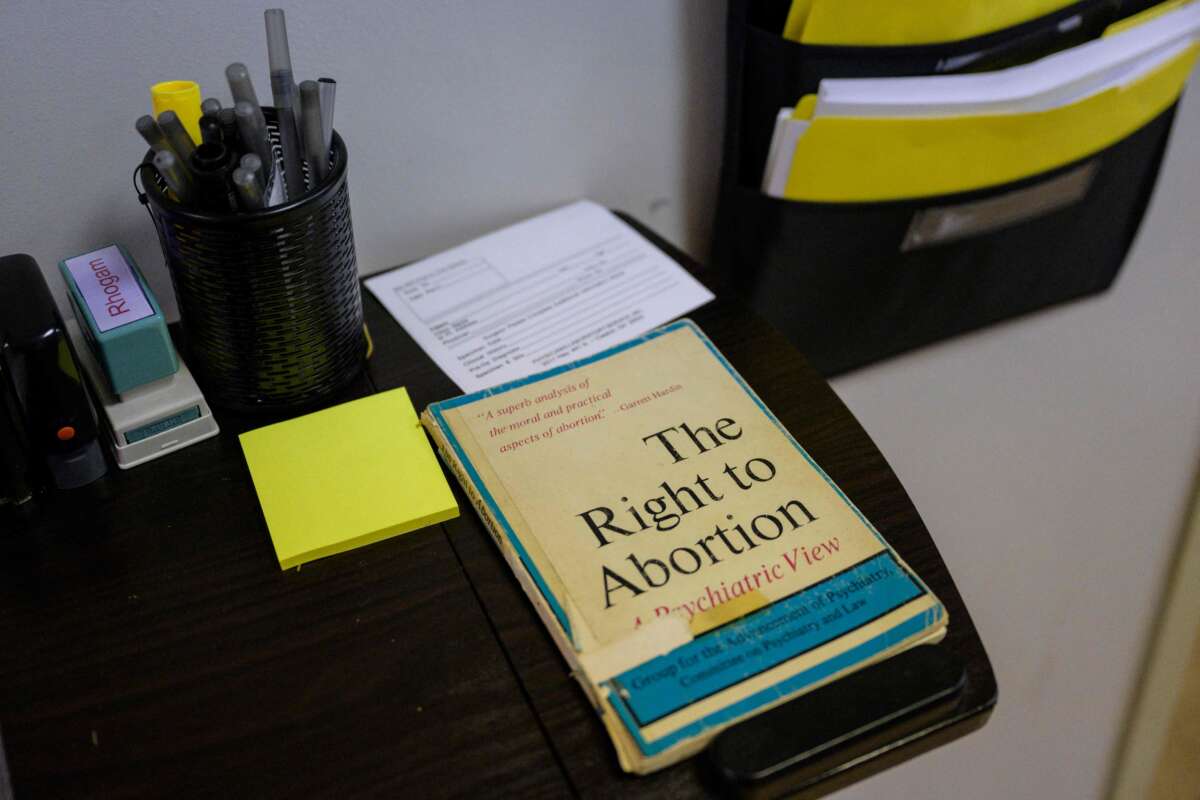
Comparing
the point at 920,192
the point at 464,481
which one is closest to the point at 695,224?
the point at 920,192

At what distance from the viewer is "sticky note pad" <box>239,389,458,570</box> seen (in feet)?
1.85

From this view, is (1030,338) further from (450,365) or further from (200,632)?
(200,632)

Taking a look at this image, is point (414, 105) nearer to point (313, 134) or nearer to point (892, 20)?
point (313, 134)

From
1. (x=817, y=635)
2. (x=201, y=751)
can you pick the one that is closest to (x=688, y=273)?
(x=817, y=635)

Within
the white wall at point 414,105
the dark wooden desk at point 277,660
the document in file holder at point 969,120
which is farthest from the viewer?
the document in file holder at point 969,120

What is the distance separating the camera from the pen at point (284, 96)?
524 mm

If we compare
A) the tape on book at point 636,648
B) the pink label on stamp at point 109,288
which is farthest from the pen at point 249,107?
the tape on book at point 636,648

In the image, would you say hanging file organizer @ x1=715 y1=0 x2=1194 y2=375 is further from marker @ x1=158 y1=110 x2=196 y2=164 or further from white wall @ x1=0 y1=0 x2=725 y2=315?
marker @ x1=158 y1=110 x2=196 y2=164

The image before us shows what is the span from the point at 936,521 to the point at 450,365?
2.09 ft

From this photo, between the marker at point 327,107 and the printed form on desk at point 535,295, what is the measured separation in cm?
17

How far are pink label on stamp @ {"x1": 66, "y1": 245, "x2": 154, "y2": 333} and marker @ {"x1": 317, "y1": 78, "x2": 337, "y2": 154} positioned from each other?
0.46 ft

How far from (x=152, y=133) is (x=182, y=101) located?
0.14ft

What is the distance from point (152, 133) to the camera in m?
0.51

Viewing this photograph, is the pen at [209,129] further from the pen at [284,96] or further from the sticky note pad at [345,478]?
the sticky note pad at [345,478]
